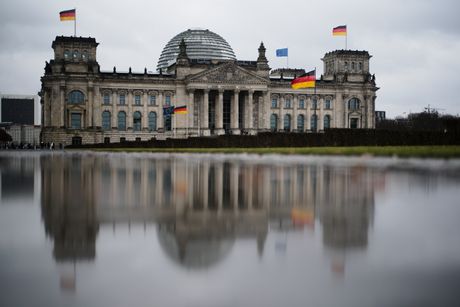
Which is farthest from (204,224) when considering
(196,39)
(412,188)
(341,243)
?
(196,39)

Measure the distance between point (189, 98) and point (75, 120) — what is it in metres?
23.1

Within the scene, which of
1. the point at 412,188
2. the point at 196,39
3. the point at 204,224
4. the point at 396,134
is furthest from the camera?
the point at 196,39

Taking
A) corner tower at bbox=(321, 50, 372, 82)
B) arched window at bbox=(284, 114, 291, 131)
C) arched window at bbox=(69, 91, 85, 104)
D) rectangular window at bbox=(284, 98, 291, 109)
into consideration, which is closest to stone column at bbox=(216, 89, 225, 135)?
arched window at bbox=(284, 114, 291, 131)

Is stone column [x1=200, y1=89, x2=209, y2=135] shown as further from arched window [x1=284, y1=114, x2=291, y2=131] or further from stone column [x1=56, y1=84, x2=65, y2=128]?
stone column [x1=56, y1=84, x2=65, y2=128]

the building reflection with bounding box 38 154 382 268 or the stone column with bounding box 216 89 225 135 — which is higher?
the stone column with bounding box 216 89 225 135

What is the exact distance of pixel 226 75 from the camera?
112938mm

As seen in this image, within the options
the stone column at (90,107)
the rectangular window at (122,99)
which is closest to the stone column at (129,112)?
the rectangular window at (122,99)

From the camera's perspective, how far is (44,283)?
16.4ft

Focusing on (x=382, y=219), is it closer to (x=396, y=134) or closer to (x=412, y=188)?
(x=412, y=188)

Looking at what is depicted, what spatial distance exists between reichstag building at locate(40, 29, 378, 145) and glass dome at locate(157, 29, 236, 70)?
6581 millimetres

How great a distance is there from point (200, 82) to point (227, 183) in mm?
97509

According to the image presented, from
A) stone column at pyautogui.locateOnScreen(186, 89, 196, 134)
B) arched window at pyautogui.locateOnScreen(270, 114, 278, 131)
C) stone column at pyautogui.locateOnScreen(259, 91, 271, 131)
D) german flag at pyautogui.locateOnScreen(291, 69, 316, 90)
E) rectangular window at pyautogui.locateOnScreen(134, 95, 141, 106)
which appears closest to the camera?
german flag at pyautogui.locateOnScreen(291, 69, 316, 90)

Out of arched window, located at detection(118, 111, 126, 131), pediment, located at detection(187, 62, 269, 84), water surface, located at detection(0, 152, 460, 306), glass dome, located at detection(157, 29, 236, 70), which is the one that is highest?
glass dome, located at detection(157, 29, 236, 70)

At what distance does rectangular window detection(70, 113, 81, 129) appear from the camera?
109375 millimetres
